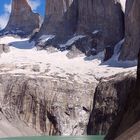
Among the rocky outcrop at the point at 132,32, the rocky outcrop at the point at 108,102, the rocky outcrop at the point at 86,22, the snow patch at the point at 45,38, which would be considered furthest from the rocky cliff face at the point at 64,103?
the snow patch at the point at 45,38

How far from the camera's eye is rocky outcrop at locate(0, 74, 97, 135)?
368 ft

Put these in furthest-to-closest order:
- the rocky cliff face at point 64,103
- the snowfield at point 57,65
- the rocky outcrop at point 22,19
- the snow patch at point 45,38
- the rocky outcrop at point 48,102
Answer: the rocky outcrop at point 22,19, the snow patch at point 45,38, the snowfield at point 57,65, the rocky outcrop at point 48,102, the rocky cliff face at point 64,103

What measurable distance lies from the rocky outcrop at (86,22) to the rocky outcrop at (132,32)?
10102 mm

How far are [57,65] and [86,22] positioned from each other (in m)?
22.7

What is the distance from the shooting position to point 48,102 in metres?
117

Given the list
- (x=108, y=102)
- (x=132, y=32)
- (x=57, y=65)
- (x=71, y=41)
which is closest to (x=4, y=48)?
(x=71, y=41)

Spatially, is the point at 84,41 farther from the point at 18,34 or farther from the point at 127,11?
the point at 18,34

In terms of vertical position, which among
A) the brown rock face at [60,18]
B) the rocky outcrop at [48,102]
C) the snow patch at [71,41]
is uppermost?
the brown rock face at [60,18]

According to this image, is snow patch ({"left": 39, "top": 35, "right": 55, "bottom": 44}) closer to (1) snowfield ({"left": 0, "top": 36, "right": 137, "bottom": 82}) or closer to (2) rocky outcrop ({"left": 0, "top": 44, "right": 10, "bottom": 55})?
(1) snowfield ({"left": 0, "top": 36, "right": 137, "bottom": 82})

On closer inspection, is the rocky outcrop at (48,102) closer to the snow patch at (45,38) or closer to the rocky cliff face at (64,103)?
the rocky cliff face at (64,103)

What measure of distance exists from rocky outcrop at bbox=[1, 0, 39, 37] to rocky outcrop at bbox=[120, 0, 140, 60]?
51677mm

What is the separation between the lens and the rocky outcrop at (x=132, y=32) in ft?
445

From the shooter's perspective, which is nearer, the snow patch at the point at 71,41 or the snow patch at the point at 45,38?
the snow patch at the point at 71,41

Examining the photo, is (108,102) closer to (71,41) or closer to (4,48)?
(71,41)
